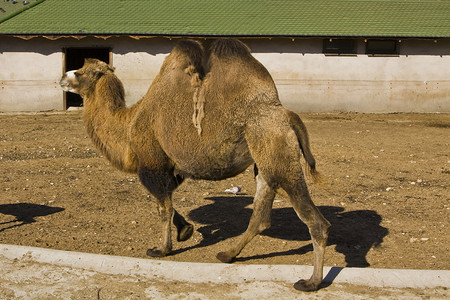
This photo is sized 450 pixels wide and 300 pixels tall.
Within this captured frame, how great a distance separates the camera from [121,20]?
21.0m

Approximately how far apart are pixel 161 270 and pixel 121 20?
56.9 feet

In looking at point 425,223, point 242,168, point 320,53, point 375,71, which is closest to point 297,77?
point 320,53

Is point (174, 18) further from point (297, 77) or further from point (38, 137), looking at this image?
point (38, 137)

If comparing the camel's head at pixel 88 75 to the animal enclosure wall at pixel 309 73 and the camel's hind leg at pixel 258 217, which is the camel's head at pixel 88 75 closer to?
the camel's hind leg at pixel 258 217

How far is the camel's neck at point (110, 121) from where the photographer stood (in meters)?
6.31

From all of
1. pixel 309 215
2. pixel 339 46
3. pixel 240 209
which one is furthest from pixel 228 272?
pixel 339 46

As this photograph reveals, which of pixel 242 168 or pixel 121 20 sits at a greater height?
pixel 121 20

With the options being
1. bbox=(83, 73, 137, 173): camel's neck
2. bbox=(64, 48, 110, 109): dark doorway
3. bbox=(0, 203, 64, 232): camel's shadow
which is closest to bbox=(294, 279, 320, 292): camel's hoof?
bbox=(83, 73, 137, 173): camel's neck

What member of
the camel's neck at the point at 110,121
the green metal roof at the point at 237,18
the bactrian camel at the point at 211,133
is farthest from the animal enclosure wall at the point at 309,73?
the bactrian camel at the point at 211,133

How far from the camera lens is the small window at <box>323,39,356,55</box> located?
66.8 feet

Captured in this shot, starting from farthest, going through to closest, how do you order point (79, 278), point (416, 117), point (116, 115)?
point (416, 117), point (116, 115), point (79, 278)

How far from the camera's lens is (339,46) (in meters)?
20.6

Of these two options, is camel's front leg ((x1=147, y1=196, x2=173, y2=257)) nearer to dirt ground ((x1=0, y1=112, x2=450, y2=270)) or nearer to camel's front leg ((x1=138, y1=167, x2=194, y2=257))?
camel's front leg ((x1=138, y1=167, x2=194, y2=257))

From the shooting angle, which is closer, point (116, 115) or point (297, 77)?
point (116, 115)
